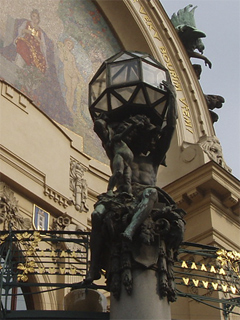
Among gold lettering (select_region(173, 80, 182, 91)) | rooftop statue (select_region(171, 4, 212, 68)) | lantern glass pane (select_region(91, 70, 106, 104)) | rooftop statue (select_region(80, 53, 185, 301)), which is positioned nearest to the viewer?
rooftop statue (select_region(80, 53, 185, 301))

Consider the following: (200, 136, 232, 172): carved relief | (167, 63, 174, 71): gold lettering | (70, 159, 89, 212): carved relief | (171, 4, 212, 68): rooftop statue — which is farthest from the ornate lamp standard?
(171, 4, 212, 68): rooftop statue

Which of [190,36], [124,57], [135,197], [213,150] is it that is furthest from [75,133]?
[135,197]

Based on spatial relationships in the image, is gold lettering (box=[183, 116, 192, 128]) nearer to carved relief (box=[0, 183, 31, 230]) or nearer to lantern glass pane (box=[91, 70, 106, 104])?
carved relief (box=[0, 183, 31, 230])

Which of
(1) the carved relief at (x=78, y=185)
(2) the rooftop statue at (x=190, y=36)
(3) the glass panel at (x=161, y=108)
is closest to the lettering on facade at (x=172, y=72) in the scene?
(2) the rooftop statue at (x=190, y=36)

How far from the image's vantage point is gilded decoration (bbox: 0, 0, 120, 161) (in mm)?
11172

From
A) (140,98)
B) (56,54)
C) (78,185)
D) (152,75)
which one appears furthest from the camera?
(56,54)

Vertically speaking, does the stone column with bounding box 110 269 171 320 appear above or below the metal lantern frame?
below

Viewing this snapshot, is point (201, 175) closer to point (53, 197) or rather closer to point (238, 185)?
point (238, 185)

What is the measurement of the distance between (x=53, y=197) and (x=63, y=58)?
10.8 ft

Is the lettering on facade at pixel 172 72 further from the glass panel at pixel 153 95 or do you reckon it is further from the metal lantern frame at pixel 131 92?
the glass panel at pixel 153 95

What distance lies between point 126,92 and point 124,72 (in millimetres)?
209

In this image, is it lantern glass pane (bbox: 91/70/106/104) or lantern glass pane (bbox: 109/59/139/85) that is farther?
lantern glass pane (bbox: 91/70/106/104)

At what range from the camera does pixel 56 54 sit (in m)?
12.1

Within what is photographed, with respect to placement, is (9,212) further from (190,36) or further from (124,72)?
(190,36)
